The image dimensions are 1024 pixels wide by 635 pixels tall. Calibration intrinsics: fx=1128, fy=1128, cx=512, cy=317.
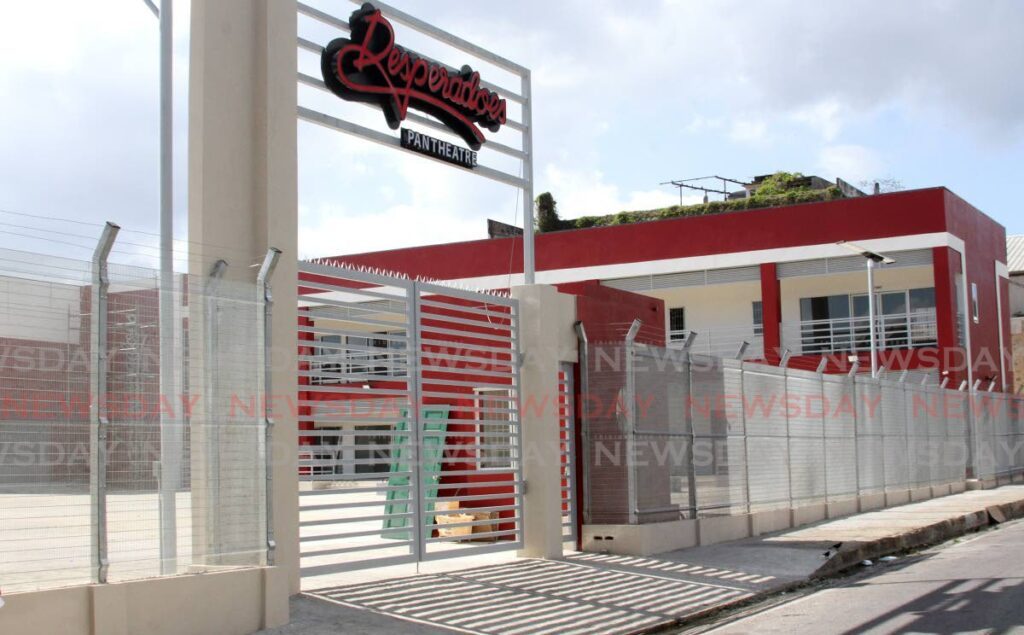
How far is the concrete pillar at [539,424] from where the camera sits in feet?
45.2

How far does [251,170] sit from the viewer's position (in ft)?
33.8

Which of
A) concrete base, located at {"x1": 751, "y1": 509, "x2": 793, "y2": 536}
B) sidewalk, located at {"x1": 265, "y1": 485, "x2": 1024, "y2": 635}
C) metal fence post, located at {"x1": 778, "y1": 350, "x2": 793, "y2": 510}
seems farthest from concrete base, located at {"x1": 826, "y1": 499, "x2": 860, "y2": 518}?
sidewalk, located at {"x1": 265, "y1": 485, "x2": 1024, "y2": 635}

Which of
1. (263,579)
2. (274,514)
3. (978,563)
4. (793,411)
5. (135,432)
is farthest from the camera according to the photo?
(793,411)

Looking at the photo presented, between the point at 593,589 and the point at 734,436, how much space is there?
618 centimetres

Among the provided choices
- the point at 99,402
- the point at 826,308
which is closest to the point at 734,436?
the point at 99,402

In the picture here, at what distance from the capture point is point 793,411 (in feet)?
63.4

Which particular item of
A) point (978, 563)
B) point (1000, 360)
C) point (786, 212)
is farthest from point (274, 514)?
point (1000, 360)

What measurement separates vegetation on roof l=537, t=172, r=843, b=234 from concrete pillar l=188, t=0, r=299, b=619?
31350mm

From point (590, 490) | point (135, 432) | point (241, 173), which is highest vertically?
point (241, 173)

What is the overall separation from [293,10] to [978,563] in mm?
10155

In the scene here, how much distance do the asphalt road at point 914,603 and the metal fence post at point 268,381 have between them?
152 inches

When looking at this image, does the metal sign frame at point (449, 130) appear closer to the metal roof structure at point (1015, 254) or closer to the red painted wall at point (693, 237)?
the red painted wall at point (693, 237)

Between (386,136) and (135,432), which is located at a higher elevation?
(386,136)

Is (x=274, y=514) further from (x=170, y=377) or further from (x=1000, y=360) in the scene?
(x=1000, y=360)
